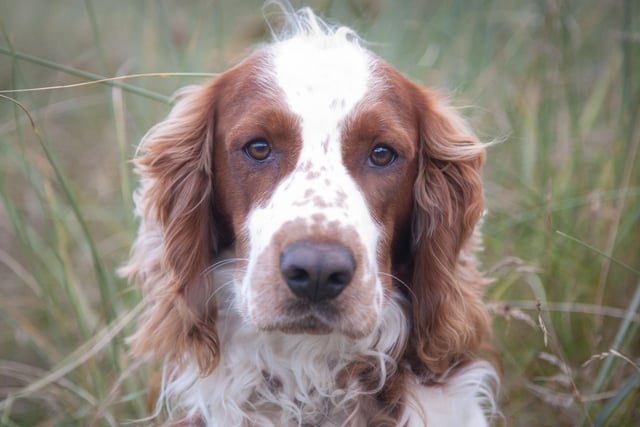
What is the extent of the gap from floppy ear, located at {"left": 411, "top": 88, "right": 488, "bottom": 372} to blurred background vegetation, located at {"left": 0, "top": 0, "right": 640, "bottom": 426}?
0.34m

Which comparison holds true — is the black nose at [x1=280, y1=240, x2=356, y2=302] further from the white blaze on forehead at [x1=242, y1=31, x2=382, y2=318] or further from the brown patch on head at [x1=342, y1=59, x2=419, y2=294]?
the brown patch on head at [x1=342, y1=59, x2=419, y2=294]

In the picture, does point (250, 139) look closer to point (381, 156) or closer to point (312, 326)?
point (381, 156)

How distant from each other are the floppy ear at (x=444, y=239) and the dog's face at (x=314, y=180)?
9cm

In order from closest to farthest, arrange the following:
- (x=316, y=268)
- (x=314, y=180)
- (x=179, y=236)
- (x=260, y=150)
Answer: (x=316, y=268) < (x=314, y=180) < (x=260, y=150) < (x=179, y=236)

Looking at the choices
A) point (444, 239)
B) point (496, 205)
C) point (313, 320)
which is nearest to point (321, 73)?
point (444, 239)

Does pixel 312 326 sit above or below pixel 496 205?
below

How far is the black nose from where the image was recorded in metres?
2.29

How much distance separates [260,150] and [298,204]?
1.06 feet

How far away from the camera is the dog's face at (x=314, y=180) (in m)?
2.38

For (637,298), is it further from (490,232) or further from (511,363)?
(490,232)

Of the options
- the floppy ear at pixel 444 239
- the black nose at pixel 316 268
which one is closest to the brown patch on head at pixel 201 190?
the black nose at pixel 316 268

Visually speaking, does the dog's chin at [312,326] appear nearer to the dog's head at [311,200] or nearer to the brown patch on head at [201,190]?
the dog's head at [311,200]

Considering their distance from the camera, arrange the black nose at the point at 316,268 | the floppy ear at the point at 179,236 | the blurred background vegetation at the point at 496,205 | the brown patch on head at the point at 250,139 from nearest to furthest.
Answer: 1. the black nose at the point at 316,268
2. the brown patch on head at the point at 250,139
3. the floppy ear at the point at 179,236
4. the blurred background vegetation at the point at 496,205

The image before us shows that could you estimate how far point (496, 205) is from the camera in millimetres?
4625
